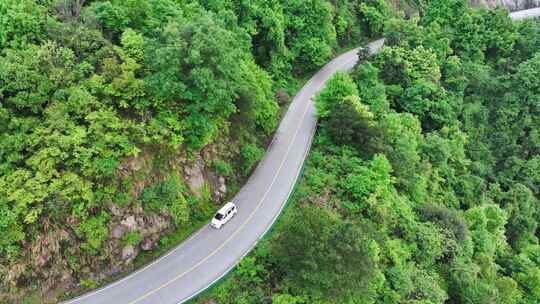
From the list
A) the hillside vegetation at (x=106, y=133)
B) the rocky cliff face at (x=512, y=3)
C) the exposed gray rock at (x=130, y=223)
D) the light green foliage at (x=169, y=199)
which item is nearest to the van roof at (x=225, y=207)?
the hillside vegetation at (x=106, y=133)

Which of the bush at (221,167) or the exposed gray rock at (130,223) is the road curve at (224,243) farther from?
the exposed gray rock at (130,223)

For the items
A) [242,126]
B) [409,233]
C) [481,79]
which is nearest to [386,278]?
[409,233]

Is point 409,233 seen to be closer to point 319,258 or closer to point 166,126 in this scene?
point 319,258

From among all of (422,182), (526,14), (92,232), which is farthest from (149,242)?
(526,14)

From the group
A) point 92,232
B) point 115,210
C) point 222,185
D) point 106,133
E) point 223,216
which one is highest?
point 106,133

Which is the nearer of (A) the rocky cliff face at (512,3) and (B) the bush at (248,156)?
(B) the bush at (248,156)

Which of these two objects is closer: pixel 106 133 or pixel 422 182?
pixel 106 133

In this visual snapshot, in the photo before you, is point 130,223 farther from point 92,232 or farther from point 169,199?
point 169,199
